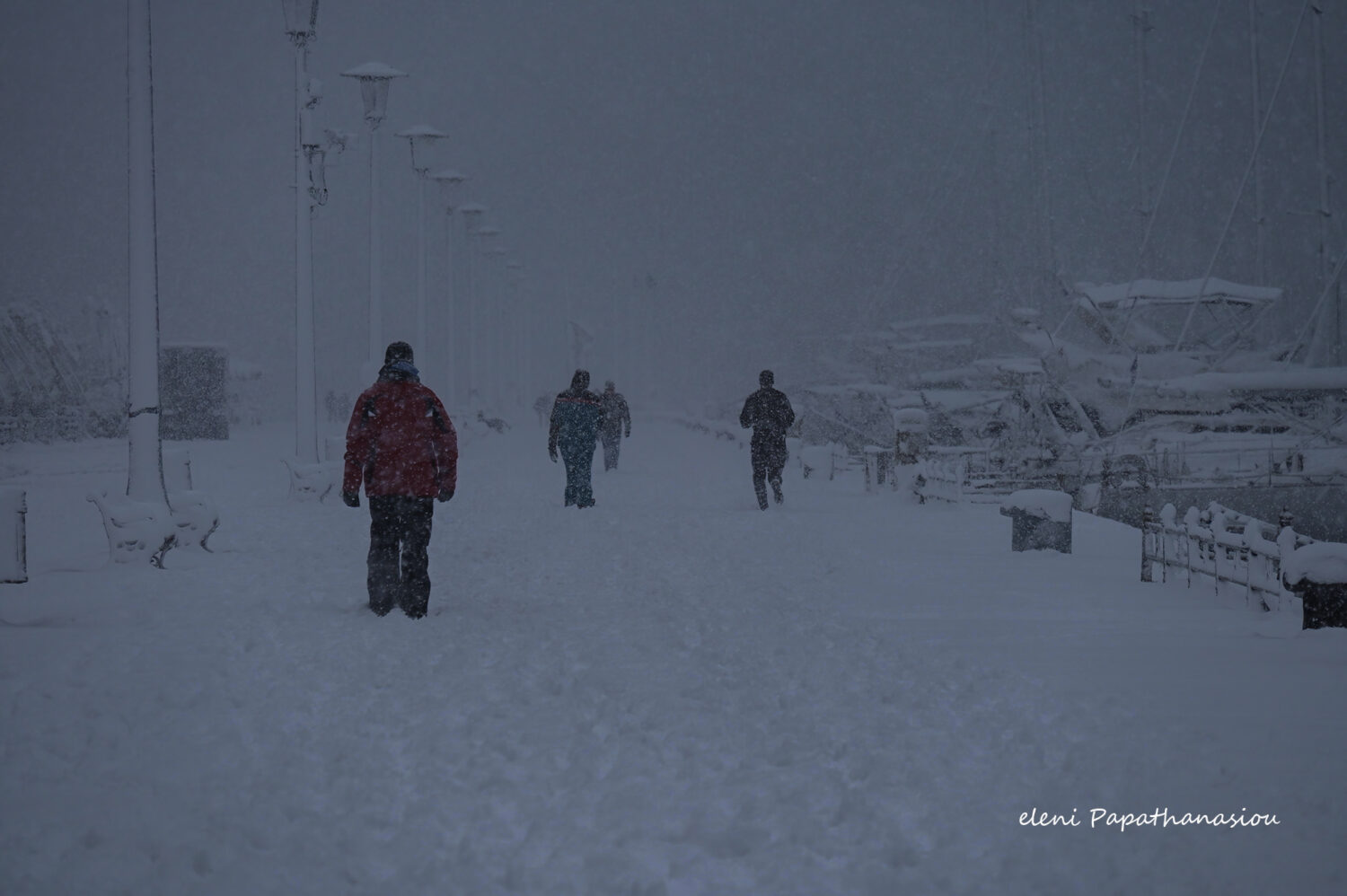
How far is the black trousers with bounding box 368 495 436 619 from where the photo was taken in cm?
1008

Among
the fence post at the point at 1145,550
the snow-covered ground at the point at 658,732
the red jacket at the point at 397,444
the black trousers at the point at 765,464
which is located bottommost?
the snow-covered ground at the point at 658,732

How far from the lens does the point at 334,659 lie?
27.1 ft

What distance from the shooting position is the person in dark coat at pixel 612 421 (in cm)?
2741

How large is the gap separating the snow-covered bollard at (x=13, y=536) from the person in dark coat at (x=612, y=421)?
16.3m

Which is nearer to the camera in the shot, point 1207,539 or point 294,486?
point 1207,539

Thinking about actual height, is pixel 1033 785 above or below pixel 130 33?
below

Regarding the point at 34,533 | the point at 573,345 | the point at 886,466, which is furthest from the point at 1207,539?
the point at 573,345

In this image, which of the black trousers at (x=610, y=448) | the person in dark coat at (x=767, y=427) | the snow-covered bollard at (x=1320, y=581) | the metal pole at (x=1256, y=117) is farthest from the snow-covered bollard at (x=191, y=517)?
the metal pole at (x=1256, y=117)

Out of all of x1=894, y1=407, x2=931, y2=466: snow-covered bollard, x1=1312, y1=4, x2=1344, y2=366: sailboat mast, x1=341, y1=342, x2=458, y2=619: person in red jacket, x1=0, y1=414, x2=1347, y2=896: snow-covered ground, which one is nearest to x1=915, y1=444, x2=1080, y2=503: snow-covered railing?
x1=894, y1=407, x2=931, y2=466: snow-covered bollard

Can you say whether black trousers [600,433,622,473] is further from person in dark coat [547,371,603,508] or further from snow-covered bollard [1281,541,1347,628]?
snow-covered bollard [1281,541,1347,628]

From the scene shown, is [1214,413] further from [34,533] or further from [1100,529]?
[34,533]

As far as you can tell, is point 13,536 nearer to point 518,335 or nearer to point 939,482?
point 939,482

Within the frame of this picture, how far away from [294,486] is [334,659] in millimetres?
13056

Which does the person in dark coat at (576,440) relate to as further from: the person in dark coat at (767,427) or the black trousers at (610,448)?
the black trousers at (610,448)
